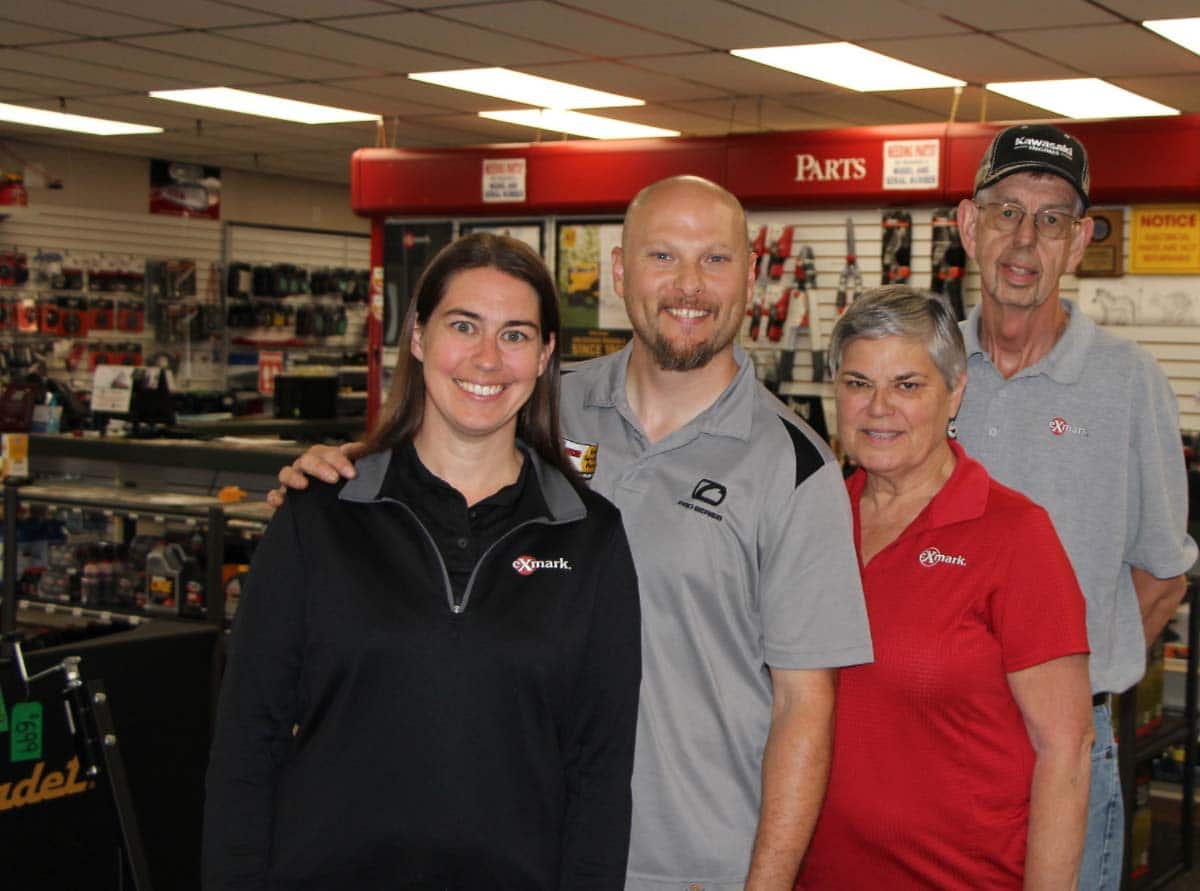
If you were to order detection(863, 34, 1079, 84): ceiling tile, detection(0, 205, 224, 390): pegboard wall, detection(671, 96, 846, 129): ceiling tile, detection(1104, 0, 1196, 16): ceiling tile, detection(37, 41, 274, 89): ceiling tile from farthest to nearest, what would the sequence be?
detection(0, 205, 224, 390): pegboard wall
detection(671, 96, 846, 129): ceiling tile
detection(37, 41, 274, 89): ceiling tile
detection(863, 34, 1079, 84): ceiling tile
detection(1104, 0, 1196, 16): ceiling tile

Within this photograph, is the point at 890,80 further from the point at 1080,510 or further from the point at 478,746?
the point at 478,746

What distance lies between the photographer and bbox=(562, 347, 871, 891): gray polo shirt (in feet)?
7.18

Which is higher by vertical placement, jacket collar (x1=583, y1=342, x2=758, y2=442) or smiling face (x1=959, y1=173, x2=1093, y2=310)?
smiling face (x1=959, y1=173, x2=1093, y2=310)

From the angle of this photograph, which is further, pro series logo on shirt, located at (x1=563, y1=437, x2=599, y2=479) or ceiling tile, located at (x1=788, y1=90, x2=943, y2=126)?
ceiling tile, located at (x1=788, y1=90, x2=943, y2=126)

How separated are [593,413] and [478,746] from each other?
70 cm

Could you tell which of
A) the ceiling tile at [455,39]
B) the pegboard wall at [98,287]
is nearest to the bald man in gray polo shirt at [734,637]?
the ceiling tile at [455,39]

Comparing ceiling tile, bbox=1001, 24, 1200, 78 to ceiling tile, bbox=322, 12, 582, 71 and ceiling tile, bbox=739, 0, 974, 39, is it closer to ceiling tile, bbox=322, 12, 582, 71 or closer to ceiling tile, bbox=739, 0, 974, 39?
ceiling tile, bbox=739, 0, 974, 39

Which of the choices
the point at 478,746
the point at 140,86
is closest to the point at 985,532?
the point at 478,746

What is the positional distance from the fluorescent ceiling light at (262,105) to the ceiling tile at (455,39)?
2.12 meters

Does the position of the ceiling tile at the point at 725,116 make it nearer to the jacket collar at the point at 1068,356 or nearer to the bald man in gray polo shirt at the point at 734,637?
the jacket collar at the point at 1068,356

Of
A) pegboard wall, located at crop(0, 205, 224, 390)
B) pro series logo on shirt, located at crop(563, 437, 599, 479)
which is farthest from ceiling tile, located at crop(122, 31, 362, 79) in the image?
pro series logo on shirt, located at crop(563, 437, 599, 479)

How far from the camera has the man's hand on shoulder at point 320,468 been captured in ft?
6.82

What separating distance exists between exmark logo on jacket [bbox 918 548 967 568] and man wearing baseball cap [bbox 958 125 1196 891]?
1.49 feet

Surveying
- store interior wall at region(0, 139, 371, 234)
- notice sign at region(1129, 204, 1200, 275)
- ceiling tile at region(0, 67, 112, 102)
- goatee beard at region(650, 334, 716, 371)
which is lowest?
goatee beard at region(650, 334, 716, 371)
